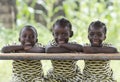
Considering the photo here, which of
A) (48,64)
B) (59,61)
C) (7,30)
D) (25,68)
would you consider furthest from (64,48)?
(7,30)

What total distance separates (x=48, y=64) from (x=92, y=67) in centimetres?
202

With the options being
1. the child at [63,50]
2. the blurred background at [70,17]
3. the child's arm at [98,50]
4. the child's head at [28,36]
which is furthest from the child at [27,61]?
the blurred background at [70,17]

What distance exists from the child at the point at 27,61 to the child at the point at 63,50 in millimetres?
134

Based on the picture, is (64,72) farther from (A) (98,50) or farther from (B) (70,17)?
(B) (70,17)

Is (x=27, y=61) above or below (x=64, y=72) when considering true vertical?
above

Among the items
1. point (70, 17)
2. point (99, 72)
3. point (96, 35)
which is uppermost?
point (70, 17)

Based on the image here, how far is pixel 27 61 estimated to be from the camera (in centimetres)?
425

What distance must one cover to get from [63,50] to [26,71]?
1.30 ft

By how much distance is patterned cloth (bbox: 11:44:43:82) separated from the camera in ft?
13.9

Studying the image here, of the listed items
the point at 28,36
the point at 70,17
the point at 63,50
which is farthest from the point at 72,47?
the point at 70,17

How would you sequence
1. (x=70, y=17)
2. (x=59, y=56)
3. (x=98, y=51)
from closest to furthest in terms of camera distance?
1. (x=59, y=56)
2. (x=98, y=51)
3. (x=70, y=17)

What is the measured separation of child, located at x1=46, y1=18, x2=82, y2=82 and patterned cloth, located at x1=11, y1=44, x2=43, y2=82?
141 mm

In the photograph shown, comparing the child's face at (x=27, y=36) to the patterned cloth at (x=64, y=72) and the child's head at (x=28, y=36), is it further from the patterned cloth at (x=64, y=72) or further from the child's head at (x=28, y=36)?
the patterned cloth at (x=64, y=72)

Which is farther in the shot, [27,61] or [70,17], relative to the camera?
[70,17]
